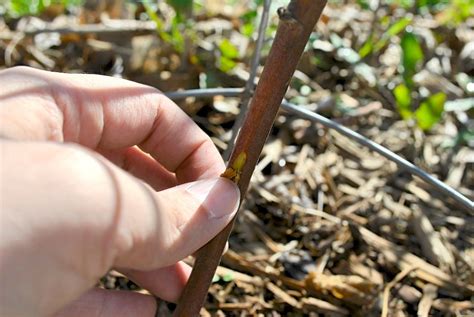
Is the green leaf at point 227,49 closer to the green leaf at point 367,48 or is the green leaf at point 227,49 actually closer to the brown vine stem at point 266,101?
the green leaf at point 367,48

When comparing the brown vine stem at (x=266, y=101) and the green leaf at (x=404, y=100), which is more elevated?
the brown vine stem at (x=266, y=101)

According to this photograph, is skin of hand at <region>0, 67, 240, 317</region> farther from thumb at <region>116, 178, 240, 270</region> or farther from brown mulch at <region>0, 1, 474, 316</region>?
brown mulch at <region>0, 1, 474, 316</region>

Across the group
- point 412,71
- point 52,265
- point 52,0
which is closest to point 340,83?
point 412,71

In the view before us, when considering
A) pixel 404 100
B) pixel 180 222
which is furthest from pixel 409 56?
pixel 180 222

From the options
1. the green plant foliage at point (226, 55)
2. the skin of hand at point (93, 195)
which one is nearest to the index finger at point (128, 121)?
the skin of hand at point (93, 195)

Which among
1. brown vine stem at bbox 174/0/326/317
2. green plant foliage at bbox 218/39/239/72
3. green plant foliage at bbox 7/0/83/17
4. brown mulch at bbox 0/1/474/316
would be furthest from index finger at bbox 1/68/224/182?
green plant foliage at bbox 7/0/83/17

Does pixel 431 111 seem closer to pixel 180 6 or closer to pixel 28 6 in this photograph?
pixel 180 6
